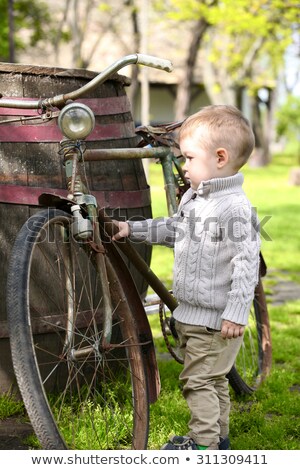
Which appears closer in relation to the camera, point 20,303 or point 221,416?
point 20,303

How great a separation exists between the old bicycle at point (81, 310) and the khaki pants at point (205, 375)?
0.16 meters

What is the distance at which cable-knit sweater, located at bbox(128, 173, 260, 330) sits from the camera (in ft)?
9.37

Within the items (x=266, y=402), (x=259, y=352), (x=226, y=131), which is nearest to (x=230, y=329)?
(x=226, y=131)

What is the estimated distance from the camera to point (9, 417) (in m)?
3.45

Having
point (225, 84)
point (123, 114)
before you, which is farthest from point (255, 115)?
point (123, 114)

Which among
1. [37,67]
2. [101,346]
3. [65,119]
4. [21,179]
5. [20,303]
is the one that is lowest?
[101,346]

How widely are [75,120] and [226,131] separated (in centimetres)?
58

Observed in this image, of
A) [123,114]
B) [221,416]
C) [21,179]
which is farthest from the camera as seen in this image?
[123,114]

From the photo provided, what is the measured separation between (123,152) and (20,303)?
1.04 meters

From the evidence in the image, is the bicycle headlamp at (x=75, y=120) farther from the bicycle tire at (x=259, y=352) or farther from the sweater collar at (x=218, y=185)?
the bicycle tire at (x=259, y=352)

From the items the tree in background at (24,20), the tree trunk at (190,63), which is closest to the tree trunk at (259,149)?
the tree trunk at (190,63)

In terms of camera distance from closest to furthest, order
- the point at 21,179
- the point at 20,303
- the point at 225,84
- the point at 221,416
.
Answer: the point at 20,303
the point at 221,416
the point at 21,179
the point at 225,84

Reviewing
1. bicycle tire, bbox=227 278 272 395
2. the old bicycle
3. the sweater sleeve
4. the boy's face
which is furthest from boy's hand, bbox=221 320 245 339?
bicycle tire, bbox=227 278 272 395
